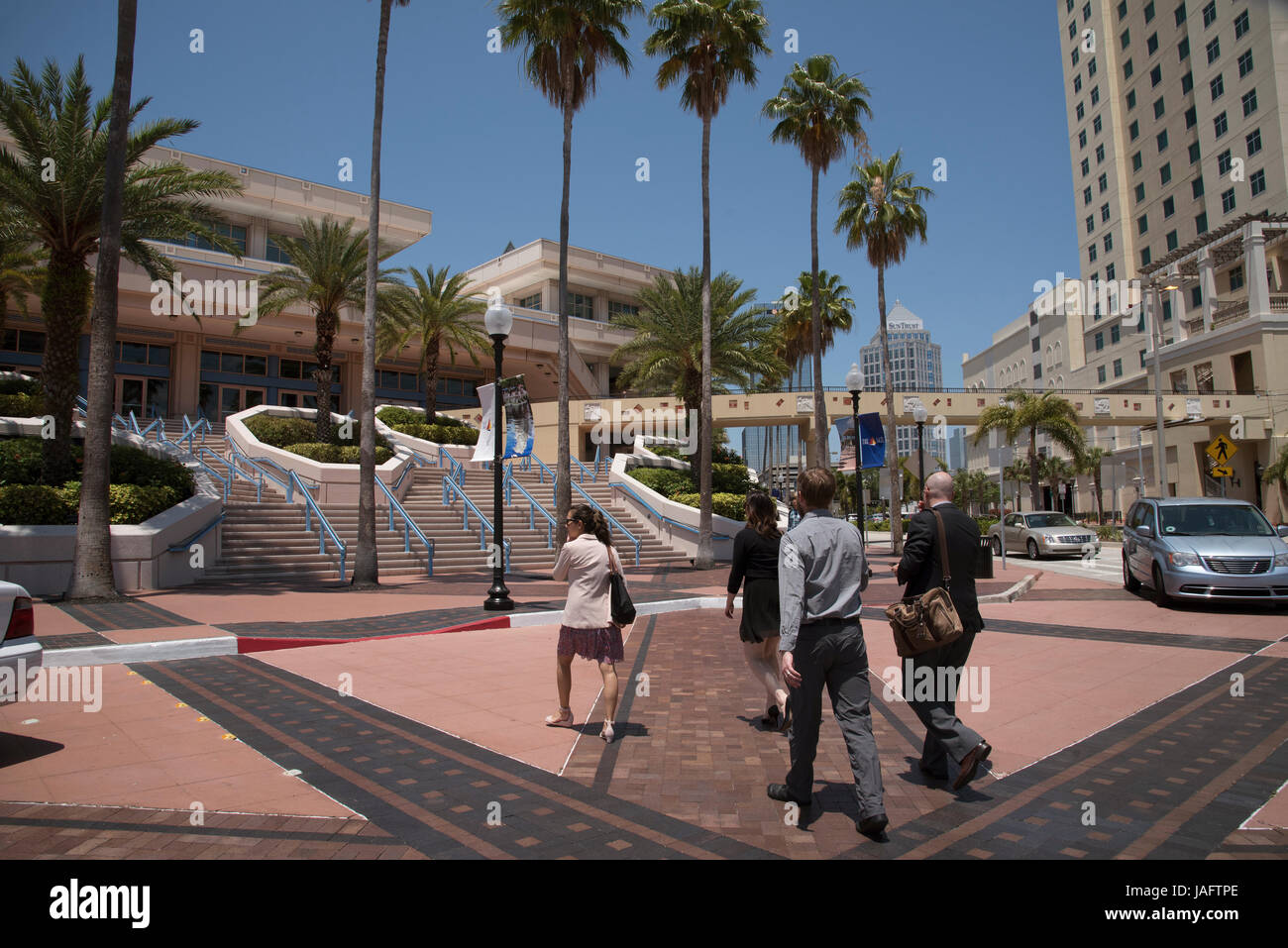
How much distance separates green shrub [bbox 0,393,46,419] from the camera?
19234 millimetres

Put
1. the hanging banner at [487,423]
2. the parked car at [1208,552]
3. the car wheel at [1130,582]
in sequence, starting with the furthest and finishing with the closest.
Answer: the hanging banner at [487,423] → the car wheel at [1130,582] → the parked car at [1208,552]

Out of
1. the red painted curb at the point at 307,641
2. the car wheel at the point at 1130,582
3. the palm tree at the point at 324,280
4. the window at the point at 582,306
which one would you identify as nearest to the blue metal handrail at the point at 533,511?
the palm tree at the point at 324,280

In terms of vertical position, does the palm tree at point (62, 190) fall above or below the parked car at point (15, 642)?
above

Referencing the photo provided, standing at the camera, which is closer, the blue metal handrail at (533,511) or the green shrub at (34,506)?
the green shrub at (34,506)

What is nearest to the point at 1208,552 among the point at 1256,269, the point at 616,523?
the point at 616,523

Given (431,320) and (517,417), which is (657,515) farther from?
(431,320)

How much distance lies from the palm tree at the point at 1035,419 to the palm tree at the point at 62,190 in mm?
32722

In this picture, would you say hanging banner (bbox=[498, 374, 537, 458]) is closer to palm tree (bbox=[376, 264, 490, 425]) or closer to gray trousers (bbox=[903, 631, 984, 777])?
gray trousers (bbox=[903, 631, 984, 777])

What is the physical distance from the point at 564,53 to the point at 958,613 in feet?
64.1

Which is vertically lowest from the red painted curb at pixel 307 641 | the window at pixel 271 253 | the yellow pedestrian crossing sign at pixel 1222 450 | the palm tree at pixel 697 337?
the red painted curb at pixel 307 641

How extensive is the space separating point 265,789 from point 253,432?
22933 millimetres

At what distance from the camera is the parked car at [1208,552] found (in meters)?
10.9

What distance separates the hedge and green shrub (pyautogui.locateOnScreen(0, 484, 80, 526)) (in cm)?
852

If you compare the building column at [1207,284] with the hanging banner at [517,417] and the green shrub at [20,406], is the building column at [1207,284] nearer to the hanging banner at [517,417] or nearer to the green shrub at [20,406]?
the hanging banner at [517,417]
